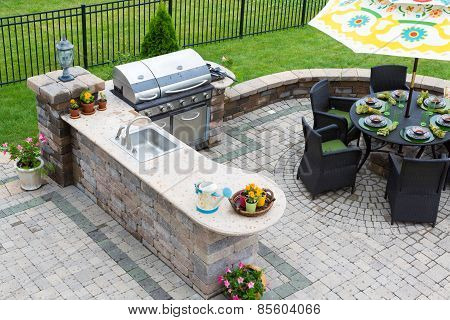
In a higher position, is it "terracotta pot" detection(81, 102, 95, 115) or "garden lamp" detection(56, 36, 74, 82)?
"garden lamp" detection(56, 36, 74, 82)

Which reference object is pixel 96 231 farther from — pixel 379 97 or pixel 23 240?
pixel 379 97

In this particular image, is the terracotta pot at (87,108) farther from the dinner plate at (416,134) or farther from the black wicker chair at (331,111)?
the dinner plate at (416,134)

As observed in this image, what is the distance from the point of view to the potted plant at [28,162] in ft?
30.7

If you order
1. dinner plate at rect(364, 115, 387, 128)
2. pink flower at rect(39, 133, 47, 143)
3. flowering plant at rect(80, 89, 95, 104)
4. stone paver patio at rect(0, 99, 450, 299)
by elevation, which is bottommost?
stone paver patio at rect(0, 99, 450, 299)

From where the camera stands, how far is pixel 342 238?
8836 mm

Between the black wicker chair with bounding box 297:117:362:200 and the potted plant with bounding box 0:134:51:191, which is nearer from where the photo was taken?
the black wicker chair with bounding box 297:117:362:200

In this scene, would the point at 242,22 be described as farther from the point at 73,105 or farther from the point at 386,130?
the point at 73,105

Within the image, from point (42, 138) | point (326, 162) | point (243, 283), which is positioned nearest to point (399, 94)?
point (326, 162)

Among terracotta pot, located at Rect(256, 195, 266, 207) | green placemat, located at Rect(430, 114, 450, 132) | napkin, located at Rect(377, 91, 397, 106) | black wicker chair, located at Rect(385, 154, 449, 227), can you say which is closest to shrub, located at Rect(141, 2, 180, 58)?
Result: napkin, located at Rect(377, 91, 397, 106)

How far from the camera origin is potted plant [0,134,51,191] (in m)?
9.34

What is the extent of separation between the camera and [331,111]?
10906 mm

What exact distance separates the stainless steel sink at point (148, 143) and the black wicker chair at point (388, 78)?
466cm

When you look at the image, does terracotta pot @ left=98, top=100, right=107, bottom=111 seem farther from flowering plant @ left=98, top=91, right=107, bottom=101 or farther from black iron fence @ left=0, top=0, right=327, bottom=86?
black iron fence @ left=0, top=0, right=327, bottom=86

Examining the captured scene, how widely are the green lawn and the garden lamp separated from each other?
3.17 metres
